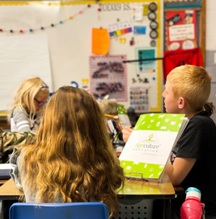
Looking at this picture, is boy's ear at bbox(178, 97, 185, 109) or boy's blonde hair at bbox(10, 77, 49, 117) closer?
boy's ear at bbox(178, 97, 185, 109)

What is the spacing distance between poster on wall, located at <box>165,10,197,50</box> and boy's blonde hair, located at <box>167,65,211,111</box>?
6.03 ft

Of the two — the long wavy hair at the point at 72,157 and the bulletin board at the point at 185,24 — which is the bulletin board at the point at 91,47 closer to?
the bulletin board at the point at 185,24

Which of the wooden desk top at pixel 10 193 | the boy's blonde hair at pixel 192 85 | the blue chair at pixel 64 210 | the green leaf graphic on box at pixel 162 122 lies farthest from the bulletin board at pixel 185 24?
the blue chair at pixel 64 210

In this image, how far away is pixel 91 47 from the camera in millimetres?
3611

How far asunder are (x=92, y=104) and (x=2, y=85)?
2453mm

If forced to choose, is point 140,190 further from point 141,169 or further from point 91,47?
point 91,47

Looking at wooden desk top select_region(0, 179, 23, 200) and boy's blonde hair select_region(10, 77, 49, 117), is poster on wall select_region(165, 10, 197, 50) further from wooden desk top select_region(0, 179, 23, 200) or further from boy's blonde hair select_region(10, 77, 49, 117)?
wooden desk top select_region(0, 179, 23, 200)

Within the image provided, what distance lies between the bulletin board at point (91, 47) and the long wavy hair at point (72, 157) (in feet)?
7.34

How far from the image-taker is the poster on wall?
3570 millimetres

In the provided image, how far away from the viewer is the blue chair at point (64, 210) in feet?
3.74

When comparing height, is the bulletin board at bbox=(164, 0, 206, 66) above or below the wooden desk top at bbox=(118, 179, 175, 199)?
above

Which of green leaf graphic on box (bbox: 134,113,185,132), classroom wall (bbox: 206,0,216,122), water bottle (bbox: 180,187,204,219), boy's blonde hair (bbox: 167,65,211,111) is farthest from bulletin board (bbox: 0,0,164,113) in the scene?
water bottle (bbox: 180,187,204,219)

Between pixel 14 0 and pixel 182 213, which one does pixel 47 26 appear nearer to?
pixel 14 0

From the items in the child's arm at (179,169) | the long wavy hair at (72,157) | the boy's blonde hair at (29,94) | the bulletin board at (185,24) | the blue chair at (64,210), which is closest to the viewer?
the blue chair at (64,210)
